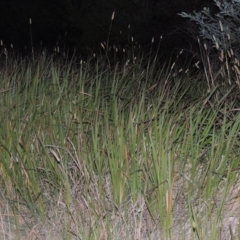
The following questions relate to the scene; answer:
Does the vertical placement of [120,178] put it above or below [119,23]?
above

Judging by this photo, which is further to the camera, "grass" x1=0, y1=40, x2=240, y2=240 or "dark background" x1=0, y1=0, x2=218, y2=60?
"dark background" x1=0, y1=0, x2=218, y2=60

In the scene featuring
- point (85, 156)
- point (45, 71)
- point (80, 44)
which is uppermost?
point (85, 156)

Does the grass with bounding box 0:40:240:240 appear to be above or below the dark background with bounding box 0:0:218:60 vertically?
above

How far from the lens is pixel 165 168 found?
324 cm

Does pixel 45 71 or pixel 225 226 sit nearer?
pixel 225 226

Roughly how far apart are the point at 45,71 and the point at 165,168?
8.03 ft

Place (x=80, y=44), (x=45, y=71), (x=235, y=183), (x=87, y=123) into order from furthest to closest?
(x=80, y=44), (x=45, y=71), (x=87, y=123), (x=235, y=183)

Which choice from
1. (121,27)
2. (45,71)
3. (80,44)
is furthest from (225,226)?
(80,44)

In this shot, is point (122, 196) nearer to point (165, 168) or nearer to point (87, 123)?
point (165, 168)

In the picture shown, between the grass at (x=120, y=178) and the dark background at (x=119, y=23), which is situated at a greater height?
the grass at (x=120, y=178)

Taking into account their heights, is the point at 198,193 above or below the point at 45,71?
above

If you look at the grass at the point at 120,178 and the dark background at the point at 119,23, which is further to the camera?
the dark background at the point at 119,23

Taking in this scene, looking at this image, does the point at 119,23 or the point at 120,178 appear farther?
the point at 119,23

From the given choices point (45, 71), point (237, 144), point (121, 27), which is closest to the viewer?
point (237, 144)
